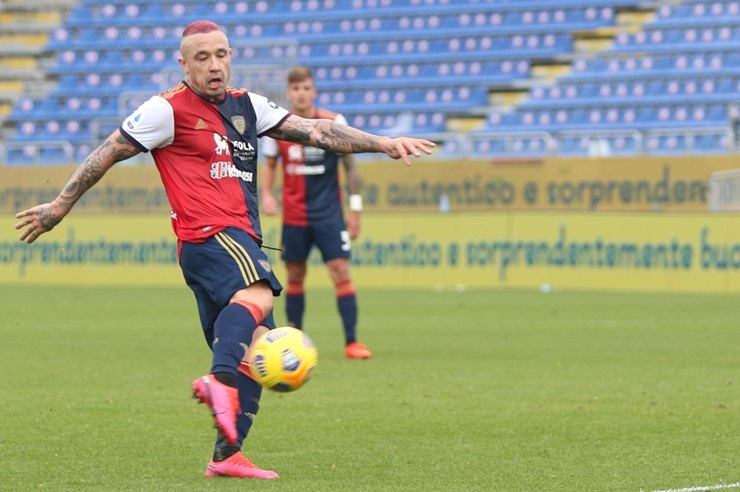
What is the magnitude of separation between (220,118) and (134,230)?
1893cm

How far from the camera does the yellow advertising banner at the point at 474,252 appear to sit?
21375 millimetres

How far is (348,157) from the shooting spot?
40.8 ft

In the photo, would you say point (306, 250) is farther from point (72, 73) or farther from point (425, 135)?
point (72, 73)

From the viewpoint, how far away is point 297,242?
1254 centimetres

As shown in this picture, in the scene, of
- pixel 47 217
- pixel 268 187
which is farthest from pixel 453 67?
pixel 47 217

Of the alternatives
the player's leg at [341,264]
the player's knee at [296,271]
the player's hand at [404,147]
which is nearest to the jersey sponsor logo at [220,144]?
the player's hand at [404,147]

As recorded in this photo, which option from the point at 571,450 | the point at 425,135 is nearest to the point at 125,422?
the point at 571,450

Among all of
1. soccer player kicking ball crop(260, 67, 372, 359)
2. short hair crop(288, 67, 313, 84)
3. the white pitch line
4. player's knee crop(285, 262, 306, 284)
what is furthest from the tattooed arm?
the white pitch line

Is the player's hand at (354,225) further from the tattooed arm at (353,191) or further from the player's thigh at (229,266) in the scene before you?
the player's thigh at (229,266)

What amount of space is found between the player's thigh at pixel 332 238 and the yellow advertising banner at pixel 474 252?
9954 millimetres

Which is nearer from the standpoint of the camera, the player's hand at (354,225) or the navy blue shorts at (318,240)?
the navy blue shorts at (318,240)

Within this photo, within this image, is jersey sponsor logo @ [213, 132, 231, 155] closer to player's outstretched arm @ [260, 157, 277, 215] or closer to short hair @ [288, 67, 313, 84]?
short hair @ [288, 67, 313, 84]

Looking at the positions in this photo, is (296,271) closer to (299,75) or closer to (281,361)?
(299,75)

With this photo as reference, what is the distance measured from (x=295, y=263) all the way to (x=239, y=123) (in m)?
6.18
